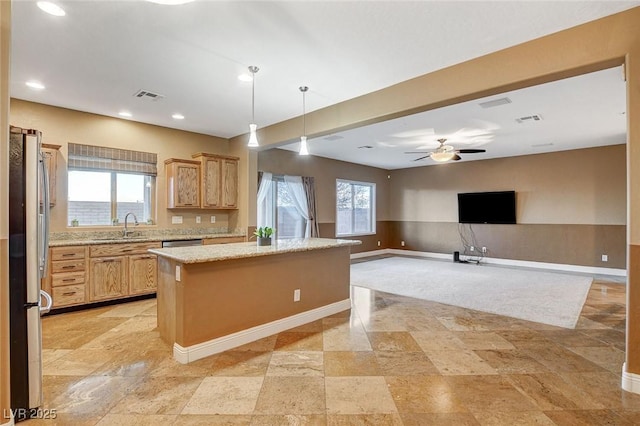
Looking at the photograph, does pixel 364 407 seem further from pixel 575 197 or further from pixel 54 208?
pixel 575 197

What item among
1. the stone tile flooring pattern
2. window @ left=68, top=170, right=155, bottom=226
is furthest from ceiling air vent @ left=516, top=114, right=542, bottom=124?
window @ left=68, top=170, right=155, bottom=226

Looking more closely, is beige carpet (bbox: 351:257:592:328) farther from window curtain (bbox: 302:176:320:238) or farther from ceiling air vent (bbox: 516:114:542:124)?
ceiling air vent (bbox: 516:114:542:124)

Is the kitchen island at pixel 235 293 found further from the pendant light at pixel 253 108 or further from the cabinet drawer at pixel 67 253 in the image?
the cabinet drawer at pixel 67 253

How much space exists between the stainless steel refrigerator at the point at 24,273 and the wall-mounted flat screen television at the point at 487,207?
8.83 m

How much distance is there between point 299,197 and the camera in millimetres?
7707

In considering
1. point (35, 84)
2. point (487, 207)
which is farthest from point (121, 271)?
point (487, 207)

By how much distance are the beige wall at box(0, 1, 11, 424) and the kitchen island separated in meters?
1.09

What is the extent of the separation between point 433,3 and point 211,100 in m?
2.90

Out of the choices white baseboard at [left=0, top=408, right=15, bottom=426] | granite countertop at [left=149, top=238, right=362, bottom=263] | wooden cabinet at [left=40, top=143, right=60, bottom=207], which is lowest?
white baseboard at [left=0, top=408, right=15, bottom=426]

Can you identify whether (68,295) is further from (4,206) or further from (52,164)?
(4,206)

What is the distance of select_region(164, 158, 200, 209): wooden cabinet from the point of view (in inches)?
210

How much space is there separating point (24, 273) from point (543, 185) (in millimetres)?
9171

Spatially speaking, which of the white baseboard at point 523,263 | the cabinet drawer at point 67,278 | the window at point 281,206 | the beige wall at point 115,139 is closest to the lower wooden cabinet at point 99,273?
the cabinet drawer at point 67,278

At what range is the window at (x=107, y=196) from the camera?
185 inches
